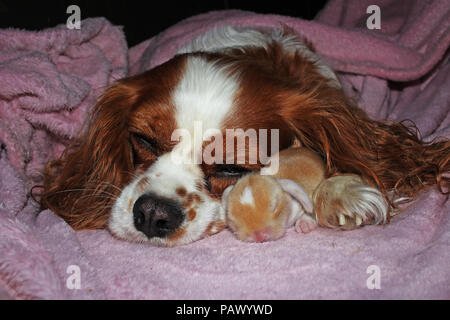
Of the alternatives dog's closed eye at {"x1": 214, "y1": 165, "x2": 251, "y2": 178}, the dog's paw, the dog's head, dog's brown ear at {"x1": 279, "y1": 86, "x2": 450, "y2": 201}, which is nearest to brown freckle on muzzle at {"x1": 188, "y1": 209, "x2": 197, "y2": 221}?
the dog's head

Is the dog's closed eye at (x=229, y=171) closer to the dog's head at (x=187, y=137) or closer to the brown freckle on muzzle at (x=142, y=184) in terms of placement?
the dog's head at (x=187, y=137)

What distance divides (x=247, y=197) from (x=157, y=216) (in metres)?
0.30

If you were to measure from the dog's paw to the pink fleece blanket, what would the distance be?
39 millimetres

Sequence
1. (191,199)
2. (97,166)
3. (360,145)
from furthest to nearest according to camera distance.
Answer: (97,166), (360,145), (191,199)

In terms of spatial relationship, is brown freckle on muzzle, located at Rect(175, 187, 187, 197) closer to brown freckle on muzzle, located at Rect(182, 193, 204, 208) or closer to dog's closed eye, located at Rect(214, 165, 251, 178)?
brown freckle on muzzle, located at Rect(182, 193, 204, 208)

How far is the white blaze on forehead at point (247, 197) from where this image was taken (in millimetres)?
1582

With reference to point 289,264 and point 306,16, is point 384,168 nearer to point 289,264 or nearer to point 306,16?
point 289,264

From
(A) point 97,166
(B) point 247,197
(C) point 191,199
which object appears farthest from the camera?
(A) point 97,166

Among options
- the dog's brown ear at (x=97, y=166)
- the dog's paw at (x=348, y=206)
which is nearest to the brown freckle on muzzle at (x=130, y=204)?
the dog's brown ear at (x=97, y=166)

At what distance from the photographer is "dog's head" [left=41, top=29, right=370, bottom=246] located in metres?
1.71

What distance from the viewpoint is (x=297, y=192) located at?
5.47 feet

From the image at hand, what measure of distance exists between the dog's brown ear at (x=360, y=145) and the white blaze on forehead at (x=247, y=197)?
457mm

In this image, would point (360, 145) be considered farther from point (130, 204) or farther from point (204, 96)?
point (130, 204)

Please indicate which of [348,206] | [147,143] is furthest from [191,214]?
[348,206]
